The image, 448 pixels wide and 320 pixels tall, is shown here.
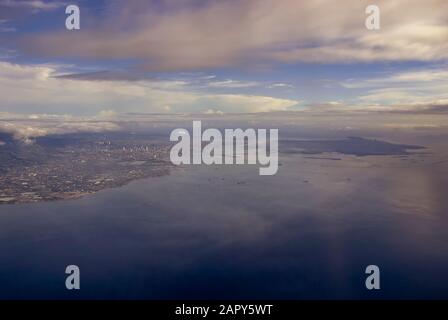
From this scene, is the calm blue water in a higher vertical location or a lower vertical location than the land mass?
lower

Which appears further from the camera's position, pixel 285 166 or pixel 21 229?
pixel 285 166

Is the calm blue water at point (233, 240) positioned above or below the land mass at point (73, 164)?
below

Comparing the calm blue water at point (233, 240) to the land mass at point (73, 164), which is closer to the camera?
the calm blue water at point (233, 240)

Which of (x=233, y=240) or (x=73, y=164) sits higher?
(x=73, y=164)

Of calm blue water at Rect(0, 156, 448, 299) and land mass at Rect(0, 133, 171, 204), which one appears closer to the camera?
calm blue water at Rect(0, 156, 448, 299)

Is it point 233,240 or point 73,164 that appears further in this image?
point 73,164
